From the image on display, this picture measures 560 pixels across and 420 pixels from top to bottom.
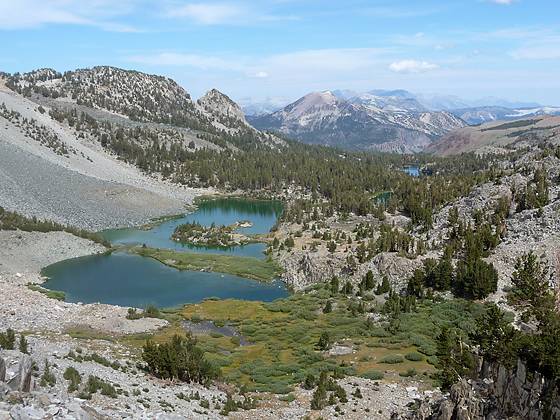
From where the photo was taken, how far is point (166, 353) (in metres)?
33.2

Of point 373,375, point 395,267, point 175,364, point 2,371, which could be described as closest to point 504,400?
point 373,375

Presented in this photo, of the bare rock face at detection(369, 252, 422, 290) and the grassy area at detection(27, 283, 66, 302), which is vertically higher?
the bare rock face at detection(369, 252, 422, 290)

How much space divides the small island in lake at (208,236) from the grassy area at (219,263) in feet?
33.7

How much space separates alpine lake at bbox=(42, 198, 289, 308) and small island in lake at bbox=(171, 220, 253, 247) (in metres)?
1.63

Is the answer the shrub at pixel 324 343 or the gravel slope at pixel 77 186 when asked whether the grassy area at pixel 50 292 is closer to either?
the shrub at pixel 324 343

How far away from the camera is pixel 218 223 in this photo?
11925 centimetres

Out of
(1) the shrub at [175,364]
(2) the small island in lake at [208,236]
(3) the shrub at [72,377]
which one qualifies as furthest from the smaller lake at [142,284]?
(3) the shrub at [72,377]

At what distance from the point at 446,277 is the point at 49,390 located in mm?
39877

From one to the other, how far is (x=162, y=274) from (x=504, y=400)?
192ft

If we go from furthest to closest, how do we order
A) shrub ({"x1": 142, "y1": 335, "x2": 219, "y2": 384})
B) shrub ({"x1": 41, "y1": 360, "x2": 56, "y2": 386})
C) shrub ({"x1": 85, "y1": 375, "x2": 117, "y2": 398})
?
shrub ({"x1": 142, "y1": 335, "x2": 219, "y2": 384}) < shrub ({"x1": 85, "y1": 375, "x2": 117, "y2": 398}) < shrub ({"x1": 41, "y1": 360, "x2": 56, "y2": 386})

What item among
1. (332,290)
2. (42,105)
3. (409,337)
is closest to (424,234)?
(332,290)

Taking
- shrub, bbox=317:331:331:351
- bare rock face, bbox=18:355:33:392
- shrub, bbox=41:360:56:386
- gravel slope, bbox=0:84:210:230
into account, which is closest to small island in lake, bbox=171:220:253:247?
gravel slope, bbox=0:84:210:230

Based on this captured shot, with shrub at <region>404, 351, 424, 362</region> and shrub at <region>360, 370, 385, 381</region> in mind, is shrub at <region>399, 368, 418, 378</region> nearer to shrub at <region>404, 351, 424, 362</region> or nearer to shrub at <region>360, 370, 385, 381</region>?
shrub at <region>360, 370, 385, 381</region>

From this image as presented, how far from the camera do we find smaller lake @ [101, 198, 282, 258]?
9644 cm
